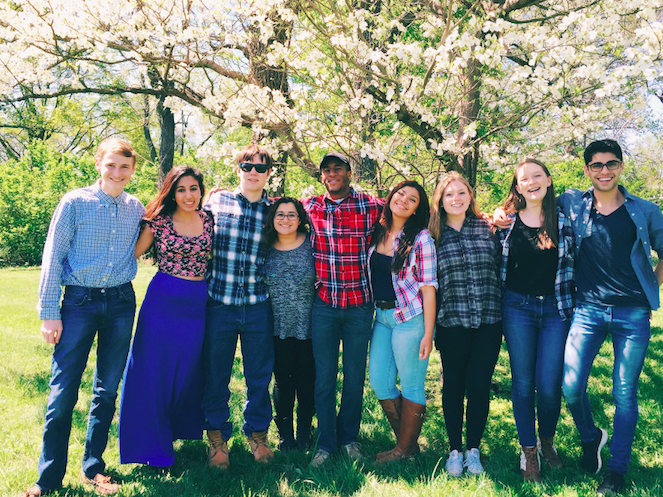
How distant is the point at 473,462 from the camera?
3.37 meters

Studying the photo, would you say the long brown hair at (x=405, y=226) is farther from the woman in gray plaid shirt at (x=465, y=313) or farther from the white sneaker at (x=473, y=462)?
the white sneaker at (x=473, y=462)

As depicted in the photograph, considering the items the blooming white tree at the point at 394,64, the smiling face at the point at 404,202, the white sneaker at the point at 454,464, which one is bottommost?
the white sneaker at the point at 454,464

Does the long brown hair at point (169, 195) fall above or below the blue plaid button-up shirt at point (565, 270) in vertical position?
above

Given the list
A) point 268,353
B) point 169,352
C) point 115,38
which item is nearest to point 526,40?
point 268,353

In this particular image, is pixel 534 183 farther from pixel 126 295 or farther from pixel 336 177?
pixel 126 295

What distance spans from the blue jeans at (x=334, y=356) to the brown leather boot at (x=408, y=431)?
0.37 metres

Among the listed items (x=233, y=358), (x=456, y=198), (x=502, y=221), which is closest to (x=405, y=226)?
(x=456, y=198)

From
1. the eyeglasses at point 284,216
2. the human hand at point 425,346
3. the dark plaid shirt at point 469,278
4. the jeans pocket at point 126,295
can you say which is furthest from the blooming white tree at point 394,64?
the jeans pocket at point 126,295

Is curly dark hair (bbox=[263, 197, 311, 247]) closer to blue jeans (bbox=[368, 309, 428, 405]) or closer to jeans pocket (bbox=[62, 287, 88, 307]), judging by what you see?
blue jeans (bbox=[368, 309, 428, 405])

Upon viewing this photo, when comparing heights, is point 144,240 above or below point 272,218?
below

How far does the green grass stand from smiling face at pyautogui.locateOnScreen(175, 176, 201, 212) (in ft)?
6.27

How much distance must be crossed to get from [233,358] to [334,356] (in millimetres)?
770

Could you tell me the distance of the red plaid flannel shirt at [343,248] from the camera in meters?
3.49

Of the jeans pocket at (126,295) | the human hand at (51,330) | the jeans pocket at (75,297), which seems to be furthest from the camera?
the jeans pocket at (126,295)
